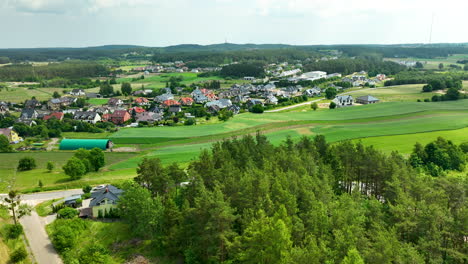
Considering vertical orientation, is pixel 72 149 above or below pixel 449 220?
below

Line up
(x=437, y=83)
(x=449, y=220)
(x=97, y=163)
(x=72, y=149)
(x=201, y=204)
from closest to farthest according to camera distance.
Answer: (x=449, y=220) < (x=201, y=204) < (x=97, y=163) < (x=72, y=149) < (x=437, y=83)

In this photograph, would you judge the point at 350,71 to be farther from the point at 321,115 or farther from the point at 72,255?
the point at 72,255

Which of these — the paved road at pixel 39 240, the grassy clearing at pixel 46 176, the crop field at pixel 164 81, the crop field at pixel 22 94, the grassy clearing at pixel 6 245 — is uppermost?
the crop field at pixel 164 81

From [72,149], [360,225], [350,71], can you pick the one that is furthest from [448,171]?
[350,71]

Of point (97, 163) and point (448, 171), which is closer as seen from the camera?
point (448, 171)

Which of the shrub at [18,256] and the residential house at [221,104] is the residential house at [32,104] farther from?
the shrub at [18,256]

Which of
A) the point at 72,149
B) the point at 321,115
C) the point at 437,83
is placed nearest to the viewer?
the point at 72,149

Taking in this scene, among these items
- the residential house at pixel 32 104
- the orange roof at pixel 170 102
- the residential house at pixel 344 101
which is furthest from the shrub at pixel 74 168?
the residential house at pixel 344 101
